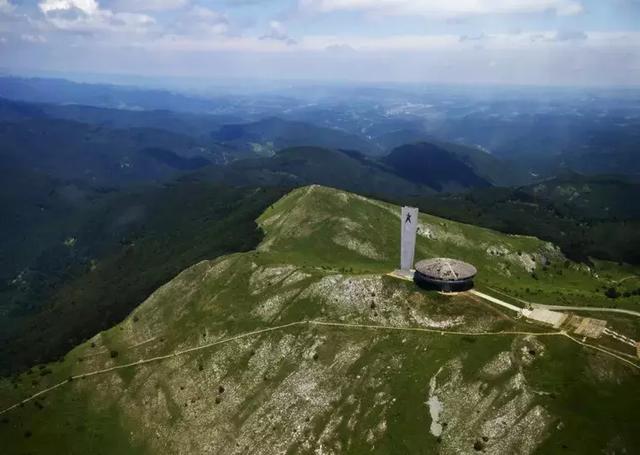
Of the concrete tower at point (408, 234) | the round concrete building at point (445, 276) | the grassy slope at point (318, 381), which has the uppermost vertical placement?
the concrete tower at point (408, 234)

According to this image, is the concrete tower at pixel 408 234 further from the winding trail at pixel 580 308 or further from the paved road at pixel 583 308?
the paved road at pixel 583 308

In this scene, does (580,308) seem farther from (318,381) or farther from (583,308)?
(318,381)

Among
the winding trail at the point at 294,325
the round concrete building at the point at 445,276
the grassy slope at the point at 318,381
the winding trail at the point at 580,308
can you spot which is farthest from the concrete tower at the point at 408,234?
the winding trail at the point at 580,308

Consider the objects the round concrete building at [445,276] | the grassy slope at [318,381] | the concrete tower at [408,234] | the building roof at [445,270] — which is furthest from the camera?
the concrete tower at [408,234]

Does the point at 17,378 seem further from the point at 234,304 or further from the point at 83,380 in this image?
the point at 234,304

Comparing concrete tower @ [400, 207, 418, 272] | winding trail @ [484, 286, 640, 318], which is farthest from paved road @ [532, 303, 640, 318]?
concrete tower @ [400, 207, 418, 272]
